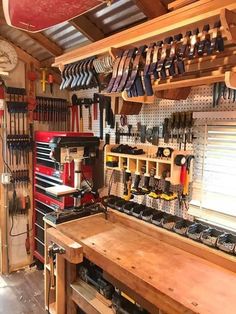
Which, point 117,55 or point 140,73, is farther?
point 117,55

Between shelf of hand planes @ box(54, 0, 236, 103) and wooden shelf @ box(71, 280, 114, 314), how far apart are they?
5.01ft

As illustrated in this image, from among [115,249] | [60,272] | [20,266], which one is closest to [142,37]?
[115,249]

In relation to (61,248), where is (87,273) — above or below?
below

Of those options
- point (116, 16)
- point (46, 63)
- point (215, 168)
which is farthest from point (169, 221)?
point (46, 63)

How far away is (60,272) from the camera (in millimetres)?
2176

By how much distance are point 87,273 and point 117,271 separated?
751 millimetres

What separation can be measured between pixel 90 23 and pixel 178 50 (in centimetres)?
129

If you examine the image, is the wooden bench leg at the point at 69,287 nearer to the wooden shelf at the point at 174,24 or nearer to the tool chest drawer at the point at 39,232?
the tool chest drawer at the point at 39,232

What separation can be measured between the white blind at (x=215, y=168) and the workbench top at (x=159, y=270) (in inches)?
16.1

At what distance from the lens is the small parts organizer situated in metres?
1.87

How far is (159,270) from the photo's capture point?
156cm

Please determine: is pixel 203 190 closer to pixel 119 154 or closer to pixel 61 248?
pixel 119 154

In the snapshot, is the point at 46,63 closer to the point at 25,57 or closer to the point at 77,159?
the point at 25,57

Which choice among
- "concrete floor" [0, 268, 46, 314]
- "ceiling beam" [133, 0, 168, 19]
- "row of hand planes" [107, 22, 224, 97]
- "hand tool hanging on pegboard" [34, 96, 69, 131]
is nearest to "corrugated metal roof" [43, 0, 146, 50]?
"ceiling beam" [133, 0, 168, 19]
